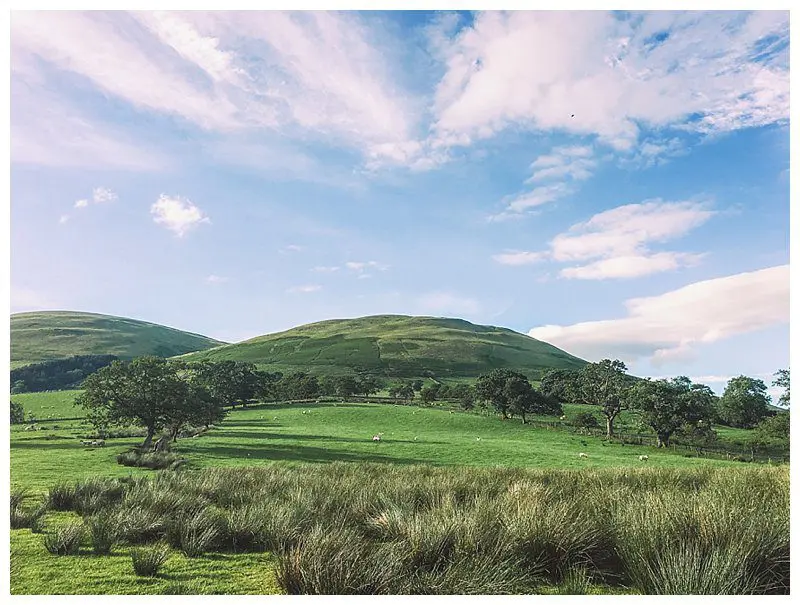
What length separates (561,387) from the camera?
80.1m

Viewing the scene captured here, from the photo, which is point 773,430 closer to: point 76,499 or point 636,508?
point 636,508

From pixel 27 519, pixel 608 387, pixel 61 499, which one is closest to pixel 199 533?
pixel 27 519

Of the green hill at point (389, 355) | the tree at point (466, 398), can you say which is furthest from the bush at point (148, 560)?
the green hill at point (389, 355)

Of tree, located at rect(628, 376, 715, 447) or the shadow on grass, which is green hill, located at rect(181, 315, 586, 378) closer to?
tree, located at rect(628, 376, 715, 447)

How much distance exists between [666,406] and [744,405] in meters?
28.3

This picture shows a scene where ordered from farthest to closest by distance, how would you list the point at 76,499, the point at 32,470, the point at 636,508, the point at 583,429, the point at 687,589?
the point at 583,429 < the point at 32,470 < the point at 76,499 < the point at 636,508 < the point at 687,589

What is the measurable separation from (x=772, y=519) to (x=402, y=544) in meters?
5.07

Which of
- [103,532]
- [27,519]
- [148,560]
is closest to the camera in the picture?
[148,560]

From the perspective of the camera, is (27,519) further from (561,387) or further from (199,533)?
(561,387)

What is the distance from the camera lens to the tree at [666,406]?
46406 mm

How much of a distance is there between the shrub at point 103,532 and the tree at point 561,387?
6661 centimetres

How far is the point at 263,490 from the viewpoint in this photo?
1102cm

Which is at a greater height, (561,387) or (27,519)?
(561,387)
